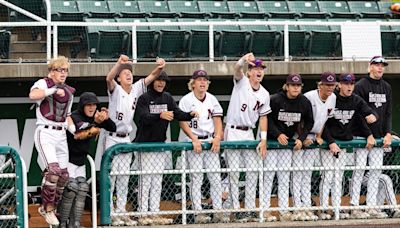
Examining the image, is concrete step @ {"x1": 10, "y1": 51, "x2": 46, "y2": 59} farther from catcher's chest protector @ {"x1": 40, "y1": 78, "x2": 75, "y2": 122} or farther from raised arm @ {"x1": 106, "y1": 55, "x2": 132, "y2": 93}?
catcher's chest protector @ {"x1": 40, "y1": 78, "x2": 75, "y2": 122}

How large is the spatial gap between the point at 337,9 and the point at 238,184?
7.28 metres

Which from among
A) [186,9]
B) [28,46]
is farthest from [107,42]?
[186,9]

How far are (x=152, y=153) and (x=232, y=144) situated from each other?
865mm

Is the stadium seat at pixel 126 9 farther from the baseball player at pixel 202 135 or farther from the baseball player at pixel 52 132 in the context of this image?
the baseball player at pixel 52 132

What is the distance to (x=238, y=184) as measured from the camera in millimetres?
10469

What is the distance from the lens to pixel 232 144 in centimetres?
1036

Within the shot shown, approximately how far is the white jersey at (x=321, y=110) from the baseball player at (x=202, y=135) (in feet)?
3.52

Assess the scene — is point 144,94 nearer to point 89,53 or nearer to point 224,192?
point 224,192

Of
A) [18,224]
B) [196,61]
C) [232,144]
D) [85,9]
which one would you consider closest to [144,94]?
[232,144]

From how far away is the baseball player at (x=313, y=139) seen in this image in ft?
34.7

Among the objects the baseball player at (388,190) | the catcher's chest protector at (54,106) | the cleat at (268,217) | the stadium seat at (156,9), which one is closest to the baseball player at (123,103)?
the catcher's chest protector at (54,106)

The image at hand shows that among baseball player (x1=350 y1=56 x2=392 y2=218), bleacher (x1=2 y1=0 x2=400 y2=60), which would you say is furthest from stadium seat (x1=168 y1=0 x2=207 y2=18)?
baseball player (x1=350 y1=56 x2=392 y2=218)

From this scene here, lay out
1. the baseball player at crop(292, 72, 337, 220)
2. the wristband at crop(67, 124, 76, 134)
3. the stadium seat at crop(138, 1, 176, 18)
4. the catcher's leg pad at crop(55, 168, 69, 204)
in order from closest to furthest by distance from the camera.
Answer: the catcher's leg pad at crop(55, 168, 69, 204) → the wristband at crop(67, 124, 76, 134) → the baseball player at crop(292, 72, 337, 220) → the stadium seat at crop(138, 1, 176, 18)

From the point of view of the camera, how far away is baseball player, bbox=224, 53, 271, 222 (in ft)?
→ 34.1
